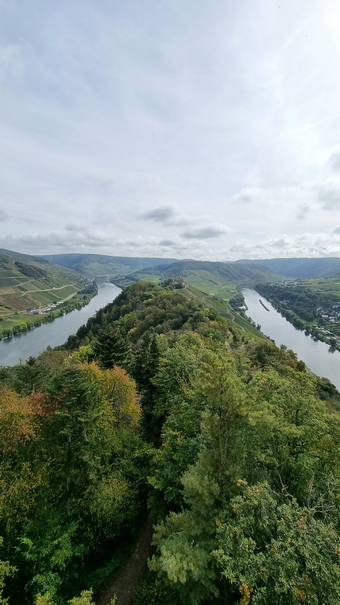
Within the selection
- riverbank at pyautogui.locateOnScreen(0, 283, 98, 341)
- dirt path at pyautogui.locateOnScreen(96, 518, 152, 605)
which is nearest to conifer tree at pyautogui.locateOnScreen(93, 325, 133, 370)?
dirt path at pyautogui.locateOnScreen(96, 518, 152, 605)

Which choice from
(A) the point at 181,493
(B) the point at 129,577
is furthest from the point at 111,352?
(A) the point at 181,493

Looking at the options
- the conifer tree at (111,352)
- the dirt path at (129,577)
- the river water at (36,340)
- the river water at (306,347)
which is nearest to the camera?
the dirt path at (129,577)

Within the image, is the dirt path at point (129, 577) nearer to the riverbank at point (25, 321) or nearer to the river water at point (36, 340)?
the river water at point (36, 340)

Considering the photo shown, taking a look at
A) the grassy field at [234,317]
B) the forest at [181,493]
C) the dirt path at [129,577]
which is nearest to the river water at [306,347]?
the grassy field at [234,317]

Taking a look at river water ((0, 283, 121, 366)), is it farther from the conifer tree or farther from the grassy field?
the grassy field

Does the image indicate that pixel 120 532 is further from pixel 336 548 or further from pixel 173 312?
pixel 173 312

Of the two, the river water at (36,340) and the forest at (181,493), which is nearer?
the forest at (181,493)

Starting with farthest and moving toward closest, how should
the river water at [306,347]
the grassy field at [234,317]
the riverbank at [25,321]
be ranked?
the riverbank at [25,321]
the grassy field at [234,317]
the river water at [306,347]
